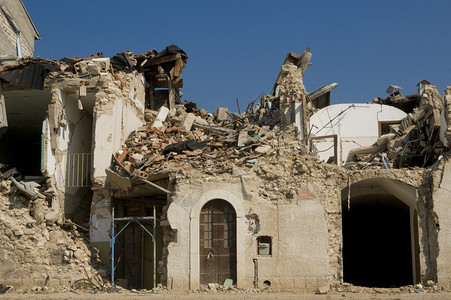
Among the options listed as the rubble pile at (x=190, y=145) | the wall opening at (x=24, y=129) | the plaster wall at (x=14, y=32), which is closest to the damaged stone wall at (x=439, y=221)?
the rubble pile at (x=190, y=145)

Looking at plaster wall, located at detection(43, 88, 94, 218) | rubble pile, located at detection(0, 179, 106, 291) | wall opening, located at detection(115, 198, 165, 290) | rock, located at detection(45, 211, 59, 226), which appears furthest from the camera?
plaster wall, located at detection(43, 88, 94, 218)

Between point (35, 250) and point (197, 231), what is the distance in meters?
4.59

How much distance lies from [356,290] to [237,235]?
10.5 ft

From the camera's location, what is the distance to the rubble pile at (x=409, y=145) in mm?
16656

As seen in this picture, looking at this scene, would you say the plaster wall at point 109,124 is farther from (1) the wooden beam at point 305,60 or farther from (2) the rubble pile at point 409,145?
(2) the rubble pile at point 409,145

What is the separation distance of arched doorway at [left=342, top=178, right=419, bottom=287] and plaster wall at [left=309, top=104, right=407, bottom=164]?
6.38 ft

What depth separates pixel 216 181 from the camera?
15.4 meters

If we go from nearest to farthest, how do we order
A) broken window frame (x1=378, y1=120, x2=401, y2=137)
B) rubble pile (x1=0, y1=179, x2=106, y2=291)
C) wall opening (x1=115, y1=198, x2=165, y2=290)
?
rubble pile (x1=0, y1=179, x2=106, y2=291) → wall opening (x1=115, y1=198, x2=165, y2=290) → broken window frame (x1=378, y1=120, x2=401, y2=137)

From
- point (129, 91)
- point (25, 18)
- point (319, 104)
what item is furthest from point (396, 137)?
point (25, 18)

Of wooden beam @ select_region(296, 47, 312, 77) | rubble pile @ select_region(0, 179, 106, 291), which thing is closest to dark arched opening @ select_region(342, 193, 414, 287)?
wooden beam @ select_region(296, 47, 312, 77)

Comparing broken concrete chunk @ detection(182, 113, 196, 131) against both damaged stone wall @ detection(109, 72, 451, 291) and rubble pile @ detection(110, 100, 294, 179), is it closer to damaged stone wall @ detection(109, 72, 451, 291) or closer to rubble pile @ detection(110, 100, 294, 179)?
rubble pile @ detection(110, 100, 294, 179)

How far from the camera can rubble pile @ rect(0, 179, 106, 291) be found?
52.4ft

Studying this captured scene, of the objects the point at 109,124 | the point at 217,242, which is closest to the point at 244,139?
the point at 217,242

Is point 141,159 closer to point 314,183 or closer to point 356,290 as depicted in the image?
point 314,183
